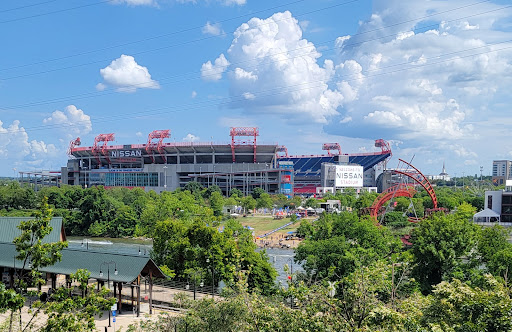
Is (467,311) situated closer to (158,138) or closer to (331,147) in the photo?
(158,138)

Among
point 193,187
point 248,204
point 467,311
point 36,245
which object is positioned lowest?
point 248,204

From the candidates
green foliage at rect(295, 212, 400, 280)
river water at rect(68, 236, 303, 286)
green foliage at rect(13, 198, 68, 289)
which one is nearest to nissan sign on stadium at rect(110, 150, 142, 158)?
river water at rect(68, 236, 303, 286)

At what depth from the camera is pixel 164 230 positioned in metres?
33.4

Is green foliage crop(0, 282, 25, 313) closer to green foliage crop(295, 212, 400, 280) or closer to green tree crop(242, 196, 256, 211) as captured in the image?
green foliage crop(295, 212, 400, 280)

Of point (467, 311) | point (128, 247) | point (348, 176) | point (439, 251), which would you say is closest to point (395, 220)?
point (128, 247)

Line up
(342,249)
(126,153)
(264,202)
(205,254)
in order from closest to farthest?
1. (342,249)
2. (205,254)
3. (264,202)
4. (126,153)

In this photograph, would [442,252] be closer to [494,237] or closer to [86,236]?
[494,237]

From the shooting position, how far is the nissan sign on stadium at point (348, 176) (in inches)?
5743

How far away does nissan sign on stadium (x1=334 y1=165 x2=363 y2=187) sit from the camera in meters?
146

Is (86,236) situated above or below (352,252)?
below

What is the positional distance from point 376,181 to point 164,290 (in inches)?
5531

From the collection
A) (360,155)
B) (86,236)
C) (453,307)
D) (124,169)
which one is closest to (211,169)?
(124,169)

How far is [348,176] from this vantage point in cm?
14750

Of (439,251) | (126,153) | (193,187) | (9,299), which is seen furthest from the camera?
(126,153)
